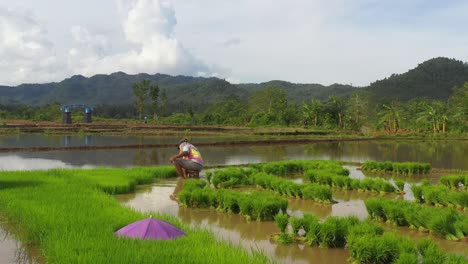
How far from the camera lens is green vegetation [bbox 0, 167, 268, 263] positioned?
5027 millimetres

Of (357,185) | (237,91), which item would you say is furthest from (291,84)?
(357,185)

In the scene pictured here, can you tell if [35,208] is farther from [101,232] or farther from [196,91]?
[196,91]

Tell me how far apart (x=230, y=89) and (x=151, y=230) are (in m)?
129

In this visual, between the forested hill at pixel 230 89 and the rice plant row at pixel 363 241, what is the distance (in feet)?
246

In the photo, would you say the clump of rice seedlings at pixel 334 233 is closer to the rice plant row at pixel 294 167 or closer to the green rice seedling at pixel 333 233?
the green rice seedling at pixel 333 233

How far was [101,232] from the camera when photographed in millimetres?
6039

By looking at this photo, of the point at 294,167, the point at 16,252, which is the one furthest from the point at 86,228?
the point at 294,167

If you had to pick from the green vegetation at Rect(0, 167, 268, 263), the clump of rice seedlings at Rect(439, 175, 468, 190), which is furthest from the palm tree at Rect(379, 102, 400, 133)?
the green vegetation at Rect(0, 167, 268, 263)

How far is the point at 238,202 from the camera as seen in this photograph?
8.30 m

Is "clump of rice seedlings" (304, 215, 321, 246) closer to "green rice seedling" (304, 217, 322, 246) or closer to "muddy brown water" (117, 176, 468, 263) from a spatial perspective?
"green rice seedling" (304, 217, 322, 246)

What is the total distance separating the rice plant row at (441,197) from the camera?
883 cm

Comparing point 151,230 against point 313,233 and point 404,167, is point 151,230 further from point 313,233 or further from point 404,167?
point 404,167

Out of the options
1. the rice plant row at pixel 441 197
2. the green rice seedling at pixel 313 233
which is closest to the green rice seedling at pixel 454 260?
the green rice seedling at pixel 313 233

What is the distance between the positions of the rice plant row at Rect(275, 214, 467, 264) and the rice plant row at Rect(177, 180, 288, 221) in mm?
831
